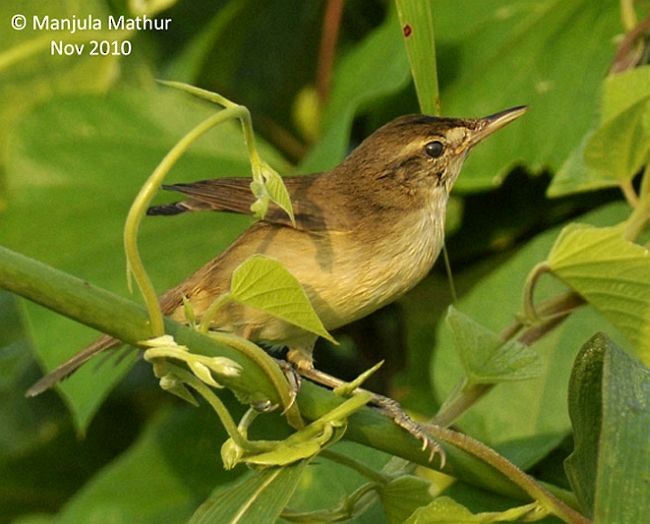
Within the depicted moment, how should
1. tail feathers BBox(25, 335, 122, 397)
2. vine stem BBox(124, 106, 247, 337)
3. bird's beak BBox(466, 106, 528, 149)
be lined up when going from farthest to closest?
bird's beak BBox(466, 106, 528, 149), tail feathers BBox(25, 335, 122, 397), vine stem BBox(124, 106, 247, 337)

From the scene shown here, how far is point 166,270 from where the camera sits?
90.8 inches

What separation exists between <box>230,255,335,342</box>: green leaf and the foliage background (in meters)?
0.79

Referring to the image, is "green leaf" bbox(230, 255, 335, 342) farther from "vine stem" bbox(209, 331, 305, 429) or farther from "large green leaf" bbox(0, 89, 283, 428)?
"large green leaf" bbox(0, 89, 283, 428)

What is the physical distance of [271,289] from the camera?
1.25 m

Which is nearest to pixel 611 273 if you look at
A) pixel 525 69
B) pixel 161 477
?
pixel 525 69

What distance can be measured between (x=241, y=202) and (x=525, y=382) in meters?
0.58

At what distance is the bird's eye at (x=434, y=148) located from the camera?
209 centimetres

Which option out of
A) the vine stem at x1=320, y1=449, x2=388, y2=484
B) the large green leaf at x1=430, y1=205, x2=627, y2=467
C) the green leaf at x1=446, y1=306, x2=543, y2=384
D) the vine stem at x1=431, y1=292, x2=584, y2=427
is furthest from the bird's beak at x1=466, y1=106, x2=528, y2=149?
the vine stem at x1=320, y1=449, x2=388, y2=484

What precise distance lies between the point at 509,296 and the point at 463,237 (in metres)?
0.38

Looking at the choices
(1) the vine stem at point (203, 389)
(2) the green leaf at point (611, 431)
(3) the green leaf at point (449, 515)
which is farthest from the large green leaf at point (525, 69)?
(1) the vine stem at point (203, 389)

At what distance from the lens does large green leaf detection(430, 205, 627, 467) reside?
1987 mm

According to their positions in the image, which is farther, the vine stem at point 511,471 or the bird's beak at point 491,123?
the bird's beak at point 491,123

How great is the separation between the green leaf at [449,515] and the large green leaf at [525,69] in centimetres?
95

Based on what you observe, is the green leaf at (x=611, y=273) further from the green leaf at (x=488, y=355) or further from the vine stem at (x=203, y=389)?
the vine stem at (x=203, y=389)
